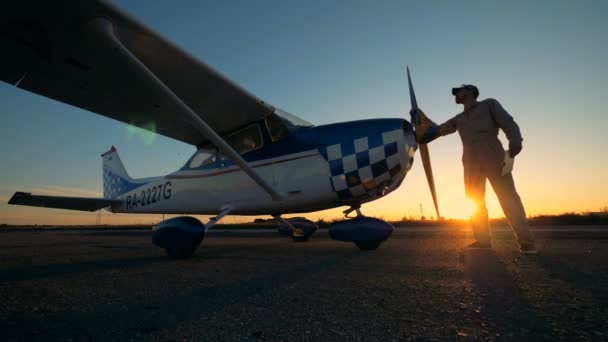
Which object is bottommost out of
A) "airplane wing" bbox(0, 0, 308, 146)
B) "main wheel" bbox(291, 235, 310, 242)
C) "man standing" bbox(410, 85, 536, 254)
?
"main wheel" bbox(291, 235, 310, 242)

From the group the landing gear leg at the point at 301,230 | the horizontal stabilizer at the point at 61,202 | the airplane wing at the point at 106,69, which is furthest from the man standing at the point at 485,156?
the horizontal stabilizer at the point at 61,202

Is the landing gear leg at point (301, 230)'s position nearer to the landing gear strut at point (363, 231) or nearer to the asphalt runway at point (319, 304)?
the landing gear strut at point (363, 231)

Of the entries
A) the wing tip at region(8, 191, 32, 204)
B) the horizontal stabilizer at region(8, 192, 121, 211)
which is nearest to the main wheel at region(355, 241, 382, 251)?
the horizontal stabilizer at region(8, 192, 121, 211)

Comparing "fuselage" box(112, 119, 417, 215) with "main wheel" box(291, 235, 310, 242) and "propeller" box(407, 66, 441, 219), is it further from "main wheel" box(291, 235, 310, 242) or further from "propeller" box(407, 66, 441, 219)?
"main wheel" box(291, 235, 310, 242)

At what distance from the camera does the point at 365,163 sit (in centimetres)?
343

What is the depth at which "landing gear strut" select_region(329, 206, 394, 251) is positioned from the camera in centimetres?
345

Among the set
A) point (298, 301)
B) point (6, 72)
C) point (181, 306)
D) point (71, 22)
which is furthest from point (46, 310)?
point (6, 72)

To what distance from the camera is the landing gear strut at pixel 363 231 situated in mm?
3447

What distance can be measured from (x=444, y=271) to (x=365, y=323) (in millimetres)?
1150

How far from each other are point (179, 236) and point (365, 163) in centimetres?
221

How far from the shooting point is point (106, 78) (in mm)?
3729

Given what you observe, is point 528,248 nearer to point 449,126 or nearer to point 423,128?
point 449,126

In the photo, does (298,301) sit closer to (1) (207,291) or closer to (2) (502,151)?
(1) (207,291)

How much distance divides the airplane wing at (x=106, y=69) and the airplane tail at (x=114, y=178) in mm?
2352
